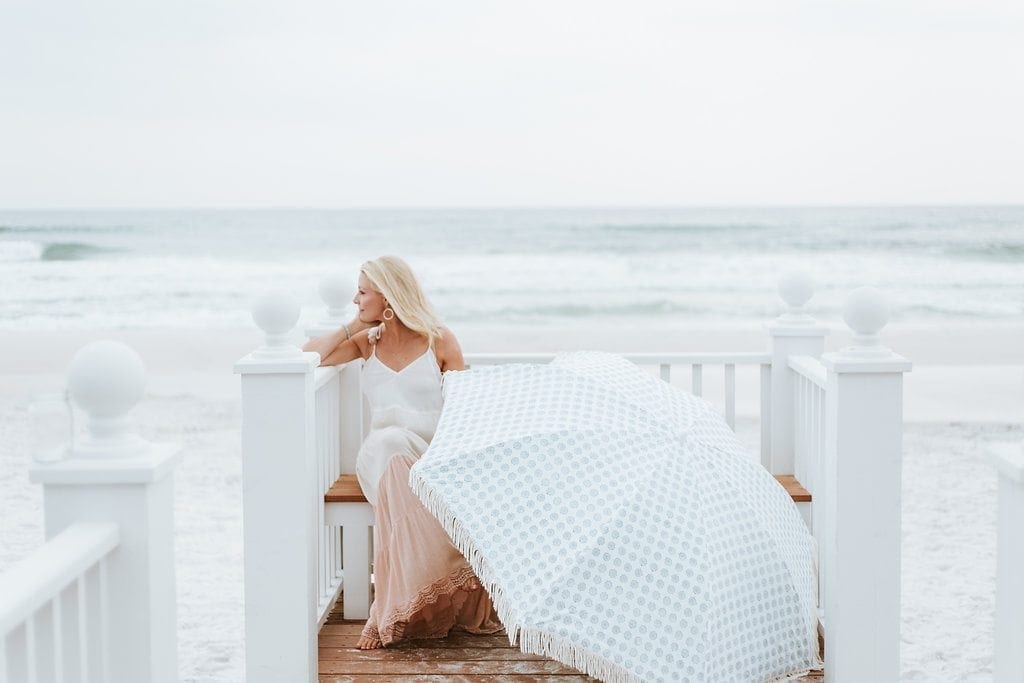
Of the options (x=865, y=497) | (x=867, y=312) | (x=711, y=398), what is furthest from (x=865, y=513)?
(x=711, y=398)

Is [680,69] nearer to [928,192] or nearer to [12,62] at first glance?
[928,192]

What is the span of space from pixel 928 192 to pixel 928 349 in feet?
38.5

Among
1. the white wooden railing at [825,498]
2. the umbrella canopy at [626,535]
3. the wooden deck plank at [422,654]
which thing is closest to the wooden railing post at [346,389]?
Answer: the white wooden railing at [825,498]

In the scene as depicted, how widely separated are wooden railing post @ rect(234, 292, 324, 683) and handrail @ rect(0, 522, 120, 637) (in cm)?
153

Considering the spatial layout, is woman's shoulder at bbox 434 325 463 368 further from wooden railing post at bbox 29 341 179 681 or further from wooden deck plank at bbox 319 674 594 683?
wooden railing post at bbox 29 341 179 681

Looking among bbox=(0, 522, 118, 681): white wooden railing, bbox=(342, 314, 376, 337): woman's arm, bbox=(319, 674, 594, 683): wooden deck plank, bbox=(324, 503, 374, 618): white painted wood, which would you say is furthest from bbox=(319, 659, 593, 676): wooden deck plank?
bbox=(0, 522, 118, 681): white wooden railing

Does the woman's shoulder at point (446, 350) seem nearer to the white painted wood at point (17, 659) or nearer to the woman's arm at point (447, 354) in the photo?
the woman's arm at point (447, 354)

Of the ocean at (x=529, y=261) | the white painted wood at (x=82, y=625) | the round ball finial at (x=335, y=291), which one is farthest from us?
the ocean at (x=529, y=261)

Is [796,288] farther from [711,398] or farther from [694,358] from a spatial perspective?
[711,398]

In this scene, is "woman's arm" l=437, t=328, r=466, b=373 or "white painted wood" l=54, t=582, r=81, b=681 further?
"woman's arm" l=437, t=328, r=466, b=373

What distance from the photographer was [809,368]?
4145 millimetres

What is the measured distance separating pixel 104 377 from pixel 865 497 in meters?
2.25

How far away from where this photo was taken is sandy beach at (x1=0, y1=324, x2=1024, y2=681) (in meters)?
5.46

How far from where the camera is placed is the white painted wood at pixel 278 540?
3.46m
